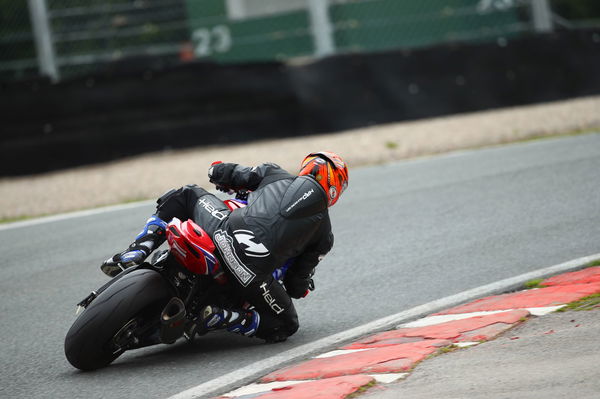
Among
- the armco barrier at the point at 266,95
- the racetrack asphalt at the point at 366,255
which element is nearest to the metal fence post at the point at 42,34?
the armco barrier at the point at 266,95

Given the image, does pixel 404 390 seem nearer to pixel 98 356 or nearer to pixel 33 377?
pixel 98 356

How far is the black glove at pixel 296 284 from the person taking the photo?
17.9 ft

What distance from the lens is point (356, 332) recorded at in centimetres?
538

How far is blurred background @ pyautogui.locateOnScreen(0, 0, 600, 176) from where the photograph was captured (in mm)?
13703

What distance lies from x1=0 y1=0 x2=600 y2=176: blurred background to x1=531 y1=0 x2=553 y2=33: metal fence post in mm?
21

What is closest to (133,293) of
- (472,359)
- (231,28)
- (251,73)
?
(472,359)

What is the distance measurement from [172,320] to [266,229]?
705mm

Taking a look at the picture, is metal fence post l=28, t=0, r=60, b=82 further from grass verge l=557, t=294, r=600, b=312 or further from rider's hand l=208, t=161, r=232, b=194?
grass verge l=557, t=294, r=600, b=312

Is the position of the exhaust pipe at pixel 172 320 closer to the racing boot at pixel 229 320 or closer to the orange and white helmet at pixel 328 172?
the racing boot at pixel 229 320

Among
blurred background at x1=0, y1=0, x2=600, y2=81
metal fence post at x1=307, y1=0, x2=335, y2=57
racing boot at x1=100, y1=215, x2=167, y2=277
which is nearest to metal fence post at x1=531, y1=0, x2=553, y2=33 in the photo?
blurred background at x1=0, y1=0, x2=600, y2=81

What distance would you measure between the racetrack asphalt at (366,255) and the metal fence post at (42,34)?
5.87 metres

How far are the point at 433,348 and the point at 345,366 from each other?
476 mm

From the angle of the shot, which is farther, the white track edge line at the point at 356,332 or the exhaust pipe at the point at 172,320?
the exhaust pipe at the point at 172,320

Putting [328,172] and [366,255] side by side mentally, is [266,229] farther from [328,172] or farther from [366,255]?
[366,255]
